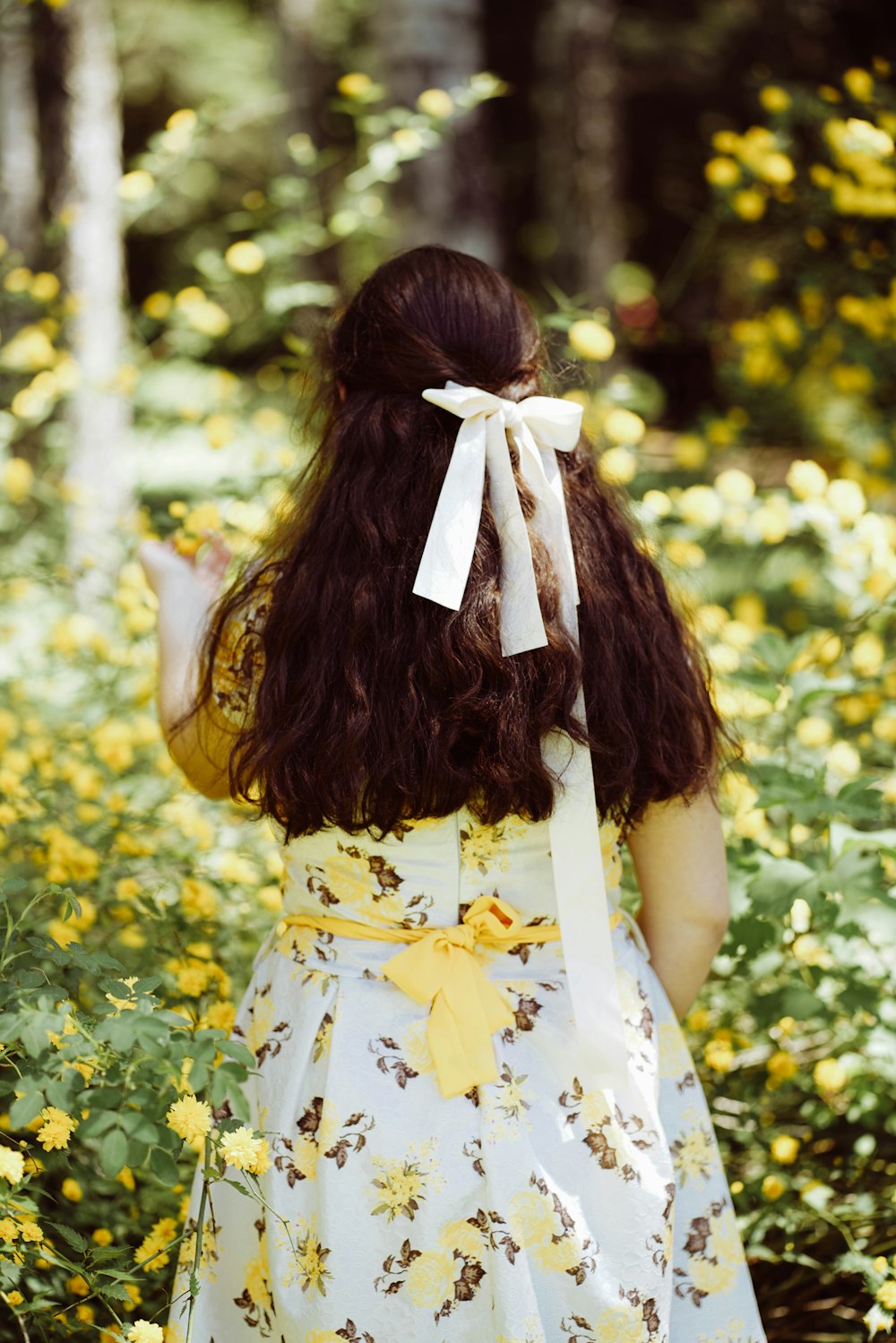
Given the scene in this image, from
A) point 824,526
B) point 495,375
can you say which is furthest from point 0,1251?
point 824,526

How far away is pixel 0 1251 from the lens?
1134 mm

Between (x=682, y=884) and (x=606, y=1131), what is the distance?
31 cm

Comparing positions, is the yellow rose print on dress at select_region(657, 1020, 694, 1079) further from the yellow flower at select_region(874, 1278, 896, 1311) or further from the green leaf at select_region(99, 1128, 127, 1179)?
the green leaf at select_region(99, 1128, 127, 1179)

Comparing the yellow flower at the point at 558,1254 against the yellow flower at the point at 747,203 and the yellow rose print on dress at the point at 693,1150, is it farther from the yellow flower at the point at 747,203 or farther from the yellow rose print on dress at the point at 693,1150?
the yellow flower at the point at 747,203

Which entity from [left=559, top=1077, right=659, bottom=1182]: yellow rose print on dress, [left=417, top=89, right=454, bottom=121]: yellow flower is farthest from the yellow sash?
[left=417, top=89, right=454, bottom=121]: yellow flower

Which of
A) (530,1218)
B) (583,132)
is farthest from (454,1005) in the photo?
(583,132)

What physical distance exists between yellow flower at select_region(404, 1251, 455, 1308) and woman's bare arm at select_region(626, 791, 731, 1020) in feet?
1.46

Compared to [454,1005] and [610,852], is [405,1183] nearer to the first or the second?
[454,1005]

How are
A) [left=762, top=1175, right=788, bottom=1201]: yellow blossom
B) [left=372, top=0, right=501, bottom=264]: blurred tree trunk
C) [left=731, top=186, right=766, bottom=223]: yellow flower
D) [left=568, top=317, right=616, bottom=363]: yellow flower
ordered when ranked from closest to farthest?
1. [left=762, top=1175, right=788, bottom=1201]: yellow blossom
2. [left=568, top=317, right=616, bottom=363]: yellow flower
3. [left=731, top=186, right=766, bottom=223]: yellow flower
4. [left=372, top=0, right=501, bottom=264]: blurred tree trunk

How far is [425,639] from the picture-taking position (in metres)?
1.22

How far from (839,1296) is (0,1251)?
133cm

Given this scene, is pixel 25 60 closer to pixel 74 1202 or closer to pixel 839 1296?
pixel 74 1202

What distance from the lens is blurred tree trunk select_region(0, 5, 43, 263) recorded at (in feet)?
15.8

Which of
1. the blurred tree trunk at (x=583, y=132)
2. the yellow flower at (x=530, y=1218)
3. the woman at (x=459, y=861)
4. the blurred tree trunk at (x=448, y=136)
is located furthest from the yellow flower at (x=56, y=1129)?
the blurred tree trunk at (x=583, y=132)
